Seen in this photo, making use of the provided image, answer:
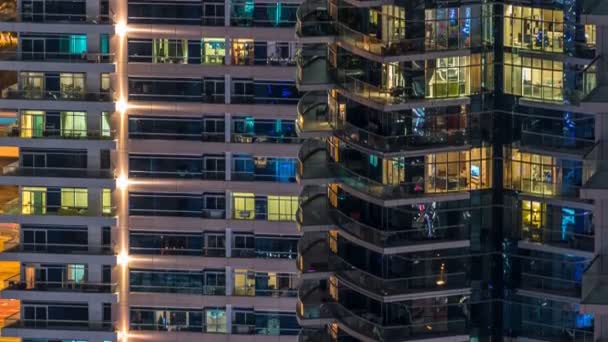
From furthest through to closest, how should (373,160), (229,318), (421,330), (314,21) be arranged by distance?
1. (229,318)
2. (314,21)
3. (373,160)
4. (421,330)

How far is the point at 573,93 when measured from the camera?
8569cm

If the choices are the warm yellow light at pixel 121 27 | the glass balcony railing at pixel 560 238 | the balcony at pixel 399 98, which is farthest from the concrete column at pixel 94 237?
the glass balcony railing at pixel 560 238

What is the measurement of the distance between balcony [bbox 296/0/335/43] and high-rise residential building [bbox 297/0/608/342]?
184 centimetres

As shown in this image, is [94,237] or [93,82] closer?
[93,82]

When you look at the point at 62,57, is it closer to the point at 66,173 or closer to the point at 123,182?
the point at 66,173

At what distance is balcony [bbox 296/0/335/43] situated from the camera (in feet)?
300

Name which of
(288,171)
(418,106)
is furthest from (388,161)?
(288,171)

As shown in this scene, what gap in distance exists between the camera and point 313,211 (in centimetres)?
9331

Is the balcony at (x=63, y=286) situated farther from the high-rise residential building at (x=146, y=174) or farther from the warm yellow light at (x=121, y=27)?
the warm yellow light at (x=121, y=27)

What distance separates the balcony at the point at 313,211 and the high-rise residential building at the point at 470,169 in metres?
2.58

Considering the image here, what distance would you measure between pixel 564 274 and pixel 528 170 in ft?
9.14

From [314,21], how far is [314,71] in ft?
4.74

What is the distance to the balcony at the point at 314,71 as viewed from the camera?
9175 centimetres

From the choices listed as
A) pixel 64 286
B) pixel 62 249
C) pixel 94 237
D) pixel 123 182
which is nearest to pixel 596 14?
pixel 123 182
